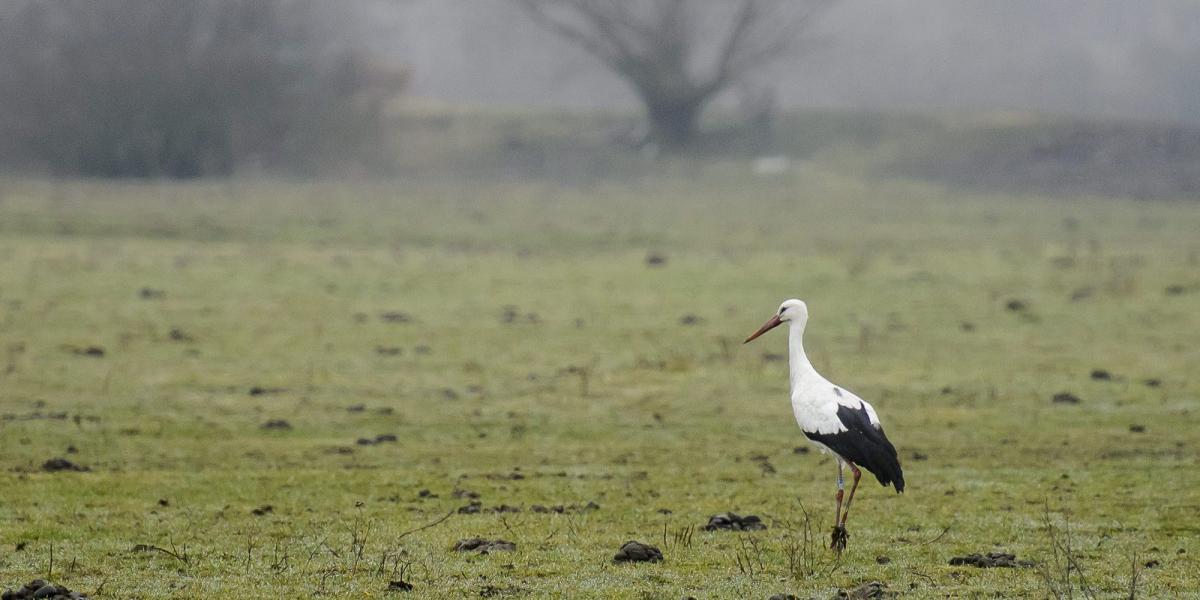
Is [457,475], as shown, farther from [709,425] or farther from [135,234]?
[135,234]

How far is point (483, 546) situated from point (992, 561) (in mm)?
3507

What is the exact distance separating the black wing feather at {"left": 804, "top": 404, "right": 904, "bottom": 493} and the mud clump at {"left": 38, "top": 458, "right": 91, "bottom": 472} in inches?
292

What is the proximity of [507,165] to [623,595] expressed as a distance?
63120 mm

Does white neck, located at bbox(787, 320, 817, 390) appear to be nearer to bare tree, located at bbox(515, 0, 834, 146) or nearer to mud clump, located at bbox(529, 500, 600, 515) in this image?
mud clump, located at bbox(529, 500, 600, 515)

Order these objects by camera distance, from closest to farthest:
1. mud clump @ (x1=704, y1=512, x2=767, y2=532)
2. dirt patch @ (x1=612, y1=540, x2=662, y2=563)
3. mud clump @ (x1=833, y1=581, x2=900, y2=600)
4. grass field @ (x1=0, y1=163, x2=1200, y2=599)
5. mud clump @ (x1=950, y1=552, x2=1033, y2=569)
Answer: mud clump @ (x1=833, y1=581, x2=900, y2=600)
mud clump @ (x1=950, y1=552, x2=1033, y2=569)
dirt patch @ (x1=612, y1=540, x2=662, y2=563)
grass field @ (x1=0, y1=163, x2=1200, y2=599)
mud clump @ (x1=704, y1=512, x2=767, y2=532)

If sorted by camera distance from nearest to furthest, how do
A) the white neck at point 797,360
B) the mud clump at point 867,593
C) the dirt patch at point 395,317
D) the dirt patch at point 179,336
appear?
the mud clump at point 867,593, the white neck at point 797,360, the dirt patch at point 179,336, the dirt patch at point 395,317

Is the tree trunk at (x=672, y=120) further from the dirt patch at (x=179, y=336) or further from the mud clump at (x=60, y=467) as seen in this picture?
the mud clump at (x=60, y=467)

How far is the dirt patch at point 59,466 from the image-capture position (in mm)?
15388

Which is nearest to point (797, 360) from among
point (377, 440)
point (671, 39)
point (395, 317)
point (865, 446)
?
point (865, 446)

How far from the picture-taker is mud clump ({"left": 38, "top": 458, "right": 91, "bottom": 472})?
50.5ft

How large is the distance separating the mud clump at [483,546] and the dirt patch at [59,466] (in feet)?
17.9

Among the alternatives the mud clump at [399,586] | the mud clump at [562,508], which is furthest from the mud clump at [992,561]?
the mud clump at [399,586]

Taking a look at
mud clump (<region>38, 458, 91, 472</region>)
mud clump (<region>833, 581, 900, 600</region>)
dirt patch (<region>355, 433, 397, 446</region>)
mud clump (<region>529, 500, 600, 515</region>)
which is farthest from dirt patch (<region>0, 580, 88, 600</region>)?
dirt patch (<region>355, 433, 397, 446</region>)

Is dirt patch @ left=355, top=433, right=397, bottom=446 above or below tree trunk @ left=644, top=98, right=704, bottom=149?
below
